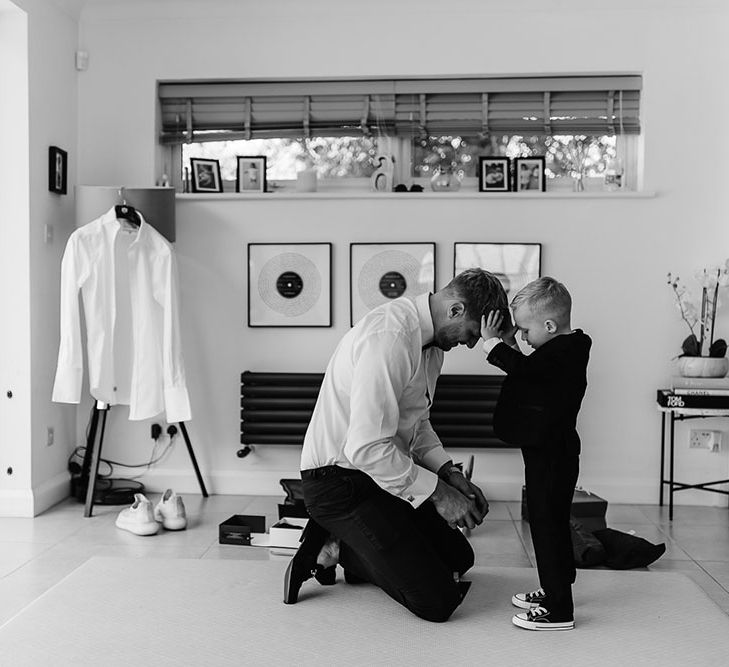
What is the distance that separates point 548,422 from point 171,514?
207cm

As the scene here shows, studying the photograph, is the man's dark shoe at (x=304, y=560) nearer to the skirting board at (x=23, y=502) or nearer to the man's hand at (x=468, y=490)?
the man's hand at (x=468, y=490)

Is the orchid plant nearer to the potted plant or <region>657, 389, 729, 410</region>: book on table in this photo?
the potted plant

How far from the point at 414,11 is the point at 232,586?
3.13 meters

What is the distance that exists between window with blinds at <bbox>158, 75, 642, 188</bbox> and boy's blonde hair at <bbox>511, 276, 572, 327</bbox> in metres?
2.44

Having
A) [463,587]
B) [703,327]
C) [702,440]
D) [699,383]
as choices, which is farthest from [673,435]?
[463,587]

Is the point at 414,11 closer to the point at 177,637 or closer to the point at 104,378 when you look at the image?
the point at 104,378

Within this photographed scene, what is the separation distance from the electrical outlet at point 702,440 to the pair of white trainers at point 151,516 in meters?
2.61

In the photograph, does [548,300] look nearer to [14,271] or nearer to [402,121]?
[402,121]

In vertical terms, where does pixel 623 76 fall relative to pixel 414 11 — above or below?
below

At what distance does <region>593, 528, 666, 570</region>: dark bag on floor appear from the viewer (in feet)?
11.4

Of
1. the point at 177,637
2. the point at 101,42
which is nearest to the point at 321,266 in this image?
the point at 101,42

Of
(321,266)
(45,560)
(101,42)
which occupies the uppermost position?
(101,42)

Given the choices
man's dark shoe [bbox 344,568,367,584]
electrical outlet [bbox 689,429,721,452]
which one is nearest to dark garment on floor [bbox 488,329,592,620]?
man's dark shoe [bbox 344,568,367,584]

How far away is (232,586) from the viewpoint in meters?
3.14
